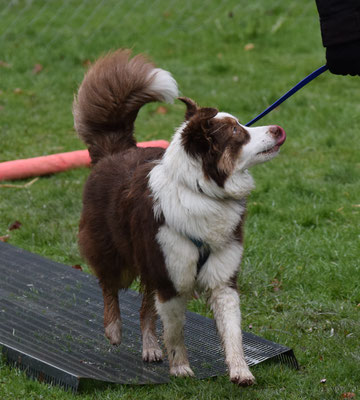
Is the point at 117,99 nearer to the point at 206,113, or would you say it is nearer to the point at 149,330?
the point at 206,113

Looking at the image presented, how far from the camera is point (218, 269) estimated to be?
3693mm

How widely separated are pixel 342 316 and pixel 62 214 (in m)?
2.79

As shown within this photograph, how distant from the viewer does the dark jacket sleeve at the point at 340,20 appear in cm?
340

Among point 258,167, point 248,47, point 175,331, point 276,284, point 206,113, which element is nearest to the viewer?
point 206,113

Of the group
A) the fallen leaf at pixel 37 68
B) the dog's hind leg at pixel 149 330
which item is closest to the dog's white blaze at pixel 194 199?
the dog's hind leg at pixel 149 330

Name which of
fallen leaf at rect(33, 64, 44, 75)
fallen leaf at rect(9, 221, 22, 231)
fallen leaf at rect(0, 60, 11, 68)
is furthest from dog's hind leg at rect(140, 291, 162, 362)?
fallen leaf at rect(0, 60, 11, 68)

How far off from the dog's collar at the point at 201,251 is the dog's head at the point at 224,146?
1.00ft

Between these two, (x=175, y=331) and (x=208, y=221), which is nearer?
(x=208, y=221)

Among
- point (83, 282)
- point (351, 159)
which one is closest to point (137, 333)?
point (83, 282)

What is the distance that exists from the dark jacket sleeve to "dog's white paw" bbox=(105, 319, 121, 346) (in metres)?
1.94

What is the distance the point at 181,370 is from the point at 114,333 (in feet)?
1.67

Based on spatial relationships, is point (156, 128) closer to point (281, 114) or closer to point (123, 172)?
point (281, 114)

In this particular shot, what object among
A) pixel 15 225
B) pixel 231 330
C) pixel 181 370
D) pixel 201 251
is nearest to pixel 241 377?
pixel 231 330

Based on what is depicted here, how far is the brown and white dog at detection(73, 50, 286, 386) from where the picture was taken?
359 cm
